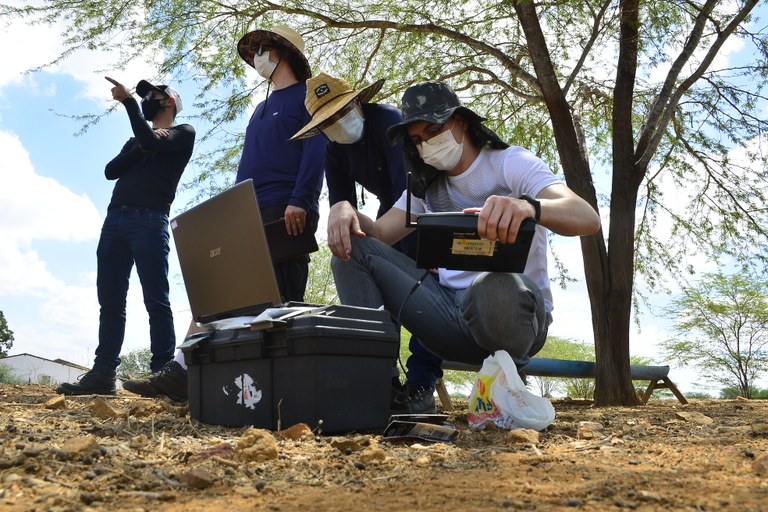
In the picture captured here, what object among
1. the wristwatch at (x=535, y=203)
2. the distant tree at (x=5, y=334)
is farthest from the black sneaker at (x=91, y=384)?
the distant tree at (x=5, y=334)

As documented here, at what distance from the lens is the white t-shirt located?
2.90 metres

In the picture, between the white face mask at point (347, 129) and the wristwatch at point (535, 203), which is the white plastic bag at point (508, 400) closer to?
the wristwatch at point (535, 203)

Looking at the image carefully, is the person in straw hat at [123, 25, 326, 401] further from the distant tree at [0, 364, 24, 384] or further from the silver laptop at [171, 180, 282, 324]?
the distant tree at [0, 364, 24, 384]

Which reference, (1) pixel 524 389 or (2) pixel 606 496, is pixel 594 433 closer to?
(1) pixel 524 389

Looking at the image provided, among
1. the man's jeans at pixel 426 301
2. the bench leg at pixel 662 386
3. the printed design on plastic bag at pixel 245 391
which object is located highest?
the man's jeans at pixel 426 301

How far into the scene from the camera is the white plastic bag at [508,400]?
2.63 m

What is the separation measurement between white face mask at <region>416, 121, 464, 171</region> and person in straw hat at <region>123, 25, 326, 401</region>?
92 cm

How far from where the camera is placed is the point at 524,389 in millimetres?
2621

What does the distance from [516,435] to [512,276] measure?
68 centimetres

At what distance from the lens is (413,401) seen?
10.1ft

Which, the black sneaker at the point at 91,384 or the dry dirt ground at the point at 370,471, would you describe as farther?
the black sneaker at the point at 91,384

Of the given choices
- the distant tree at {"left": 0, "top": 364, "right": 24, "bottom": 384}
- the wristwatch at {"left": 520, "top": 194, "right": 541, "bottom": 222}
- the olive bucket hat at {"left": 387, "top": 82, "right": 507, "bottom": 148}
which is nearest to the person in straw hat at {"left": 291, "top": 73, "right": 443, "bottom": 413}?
the olive bucket hat at {"left": 387, "top": 82, "right": 507, "bottom": 148}

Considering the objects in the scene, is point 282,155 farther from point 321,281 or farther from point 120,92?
point 321,281

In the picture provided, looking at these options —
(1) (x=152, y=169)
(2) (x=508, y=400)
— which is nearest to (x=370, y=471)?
(2) (x=508, y=400)
